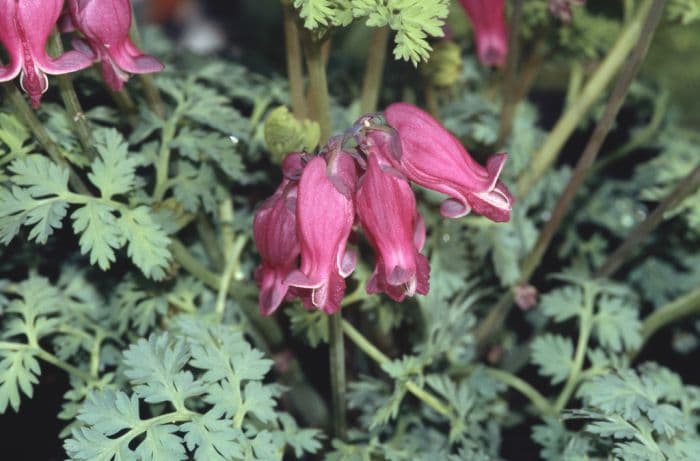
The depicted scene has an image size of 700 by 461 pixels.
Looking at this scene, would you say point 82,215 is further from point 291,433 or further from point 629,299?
point 629,299

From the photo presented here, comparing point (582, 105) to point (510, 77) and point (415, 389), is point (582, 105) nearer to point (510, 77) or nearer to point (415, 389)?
point (510, 77)

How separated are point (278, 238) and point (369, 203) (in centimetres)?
12

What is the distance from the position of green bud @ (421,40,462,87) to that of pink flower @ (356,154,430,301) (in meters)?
0.41

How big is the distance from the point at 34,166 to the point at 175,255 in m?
0.22

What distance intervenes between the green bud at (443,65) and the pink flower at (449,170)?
0.34m

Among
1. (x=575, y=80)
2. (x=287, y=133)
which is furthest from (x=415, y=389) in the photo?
(x=575, y=80)

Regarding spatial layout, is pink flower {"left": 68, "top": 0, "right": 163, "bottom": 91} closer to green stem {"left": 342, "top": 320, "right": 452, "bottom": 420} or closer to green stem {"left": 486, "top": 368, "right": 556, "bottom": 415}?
green stem {"left": 342, "top": 320, "right": 452, "bottom": 420}

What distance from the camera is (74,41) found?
0.91m

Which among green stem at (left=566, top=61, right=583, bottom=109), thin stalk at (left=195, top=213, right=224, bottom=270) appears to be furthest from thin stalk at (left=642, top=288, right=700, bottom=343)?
thin stalk at (left=195, top=213, right=224, bottom=270)

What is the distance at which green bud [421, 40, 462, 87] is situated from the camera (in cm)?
119

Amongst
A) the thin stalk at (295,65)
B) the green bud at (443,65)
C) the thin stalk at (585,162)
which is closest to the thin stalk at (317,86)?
the thin stalk at (295,65)

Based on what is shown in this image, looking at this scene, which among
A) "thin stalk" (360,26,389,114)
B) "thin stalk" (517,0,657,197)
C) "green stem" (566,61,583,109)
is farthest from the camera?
"green stem" (566,61,583,109)

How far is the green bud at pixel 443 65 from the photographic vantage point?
119cm

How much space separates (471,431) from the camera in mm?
1023
